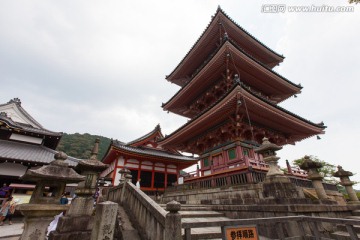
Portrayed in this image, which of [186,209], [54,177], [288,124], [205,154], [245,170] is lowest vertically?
[186,209]

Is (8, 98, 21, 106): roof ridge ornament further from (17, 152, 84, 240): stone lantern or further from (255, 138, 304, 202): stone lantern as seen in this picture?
(255, 138, 304, 202): stone lantern

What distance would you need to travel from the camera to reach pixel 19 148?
13.9m

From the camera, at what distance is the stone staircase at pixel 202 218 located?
4.53m

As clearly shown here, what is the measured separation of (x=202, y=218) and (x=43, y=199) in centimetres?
494

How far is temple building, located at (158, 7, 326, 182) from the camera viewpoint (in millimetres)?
9859

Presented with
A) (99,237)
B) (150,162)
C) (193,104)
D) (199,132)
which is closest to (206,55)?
(193,104)

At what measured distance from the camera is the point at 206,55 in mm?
15539

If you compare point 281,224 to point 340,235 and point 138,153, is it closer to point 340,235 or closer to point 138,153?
point 340,235

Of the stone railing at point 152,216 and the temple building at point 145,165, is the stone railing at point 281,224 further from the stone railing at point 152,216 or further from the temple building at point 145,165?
the temple building at point 145,165

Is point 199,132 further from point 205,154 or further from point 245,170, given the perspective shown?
point 245,170

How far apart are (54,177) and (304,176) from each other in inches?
499

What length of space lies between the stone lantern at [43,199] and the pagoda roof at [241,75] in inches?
396

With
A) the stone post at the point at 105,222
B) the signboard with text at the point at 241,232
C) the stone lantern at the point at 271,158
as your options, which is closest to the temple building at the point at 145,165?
the stone lantern at the point at 271,158

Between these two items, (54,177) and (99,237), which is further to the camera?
(54,177)
